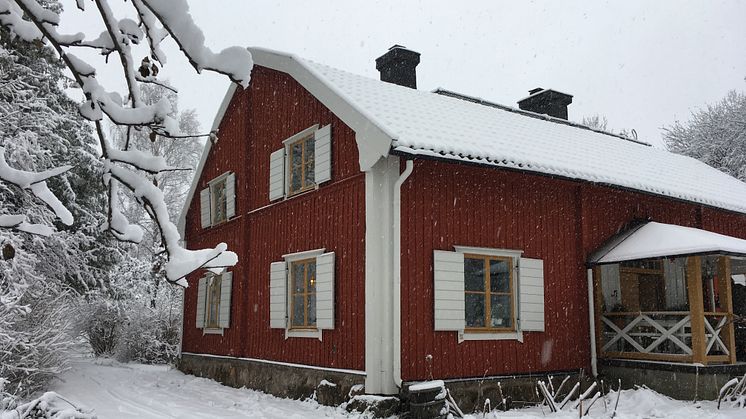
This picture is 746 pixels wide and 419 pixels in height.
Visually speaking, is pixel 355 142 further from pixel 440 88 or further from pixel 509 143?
pixel 440 88

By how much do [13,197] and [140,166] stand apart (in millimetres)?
14016

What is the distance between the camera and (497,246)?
35.3 ft

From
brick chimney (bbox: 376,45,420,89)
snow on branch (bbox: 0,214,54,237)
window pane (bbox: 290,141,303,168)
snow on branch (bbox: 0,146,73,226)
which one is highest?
brick chimney (bbox: 376,45,420,89)

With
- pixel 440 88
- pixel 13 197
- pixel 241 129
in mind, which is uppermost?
pixel 440 88

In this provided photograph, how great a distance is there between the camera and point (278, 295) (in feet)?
39.9

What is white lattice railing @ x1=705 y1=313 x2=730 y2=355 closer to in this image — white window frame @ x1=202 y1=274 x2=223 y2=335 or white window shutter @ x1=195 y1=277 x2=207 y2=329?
white window frame @ x1=202 y1=274 x2=223 y2=335

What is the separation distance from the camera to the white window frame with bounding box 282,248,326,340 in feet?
36.4

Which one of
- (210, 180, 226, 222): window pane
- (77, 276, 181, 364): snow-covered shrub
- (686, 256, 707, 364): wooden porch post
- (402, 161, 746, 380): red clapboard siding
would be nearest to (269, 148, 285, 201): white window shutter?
(210, 180, 226, 222): window pane

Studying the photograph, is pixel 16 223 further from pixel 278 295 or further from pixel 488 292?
pixel 278 295

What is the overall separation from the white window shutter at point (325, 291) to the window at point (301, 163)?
1386mm

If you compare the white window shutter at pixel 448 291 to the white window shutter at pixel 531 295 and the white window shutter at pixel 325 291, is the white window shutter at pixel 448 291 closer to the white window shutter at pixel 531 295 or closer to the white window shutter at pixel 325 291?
the white window shutter at pixel 531 295

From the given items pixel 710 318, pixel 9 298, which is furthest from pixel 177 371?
pixel 710 318

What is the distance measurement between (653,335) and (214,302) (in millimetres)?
9503

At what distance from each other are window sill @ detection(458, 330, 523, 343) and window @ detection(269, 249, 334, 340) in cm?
203
